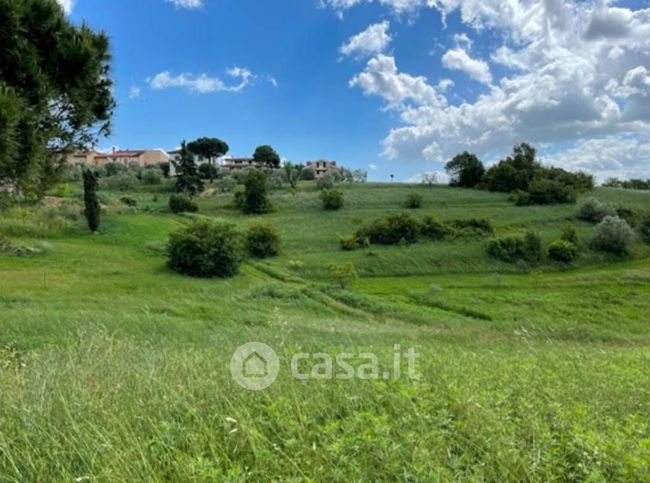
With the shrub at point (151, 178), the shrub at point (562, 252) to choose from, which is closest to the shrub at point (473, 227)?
the shrub at point (562, 252)

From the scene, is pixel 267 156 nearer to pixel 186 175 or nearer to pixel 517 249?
pixel 186 175

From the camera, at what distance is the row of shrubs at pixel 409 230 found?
56.1 metres

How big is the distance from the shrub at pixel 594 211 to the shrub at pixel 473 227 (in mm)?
16742

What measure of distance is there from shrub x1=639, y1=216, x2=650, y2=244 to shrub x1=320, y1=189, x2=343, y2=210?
4149cm

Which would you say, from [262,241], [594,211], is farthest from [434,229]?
[594,211]

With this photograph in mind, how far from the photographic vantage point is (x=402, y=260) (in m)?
49.2

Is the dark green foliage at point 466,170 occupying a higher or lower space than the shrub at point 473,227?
higher

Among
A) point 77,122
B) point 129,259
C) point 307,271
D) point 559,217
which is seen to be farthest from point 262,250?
point 559,217

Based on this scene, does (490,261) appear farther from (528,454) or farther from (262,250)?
(528,454)

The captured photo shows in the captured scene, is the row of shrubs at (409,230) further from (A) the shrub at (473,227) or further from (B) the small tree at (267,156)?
(B) the small tree at (267,156)

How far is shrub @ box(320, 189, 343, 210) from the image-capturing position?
72.6 m

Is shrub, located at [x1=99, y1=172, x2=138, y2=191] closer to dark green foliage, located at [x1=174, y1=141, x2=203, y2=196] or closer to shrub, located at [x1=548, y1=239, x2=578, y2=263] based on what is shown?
dark green foliage, located at [x1=174, y1=141, x2=203, y2=196]

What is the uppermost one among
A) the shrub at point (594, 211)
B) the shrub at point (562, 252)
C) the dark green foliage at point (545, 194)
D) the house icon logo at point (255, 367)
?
the dark green foliage at point (545, 194)

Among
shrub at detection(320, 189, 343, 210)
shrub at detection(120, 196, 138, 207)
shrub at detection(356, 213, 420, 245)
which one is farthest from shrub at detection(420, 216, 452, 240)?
shrub at detection(120, 196, 138, 207)
